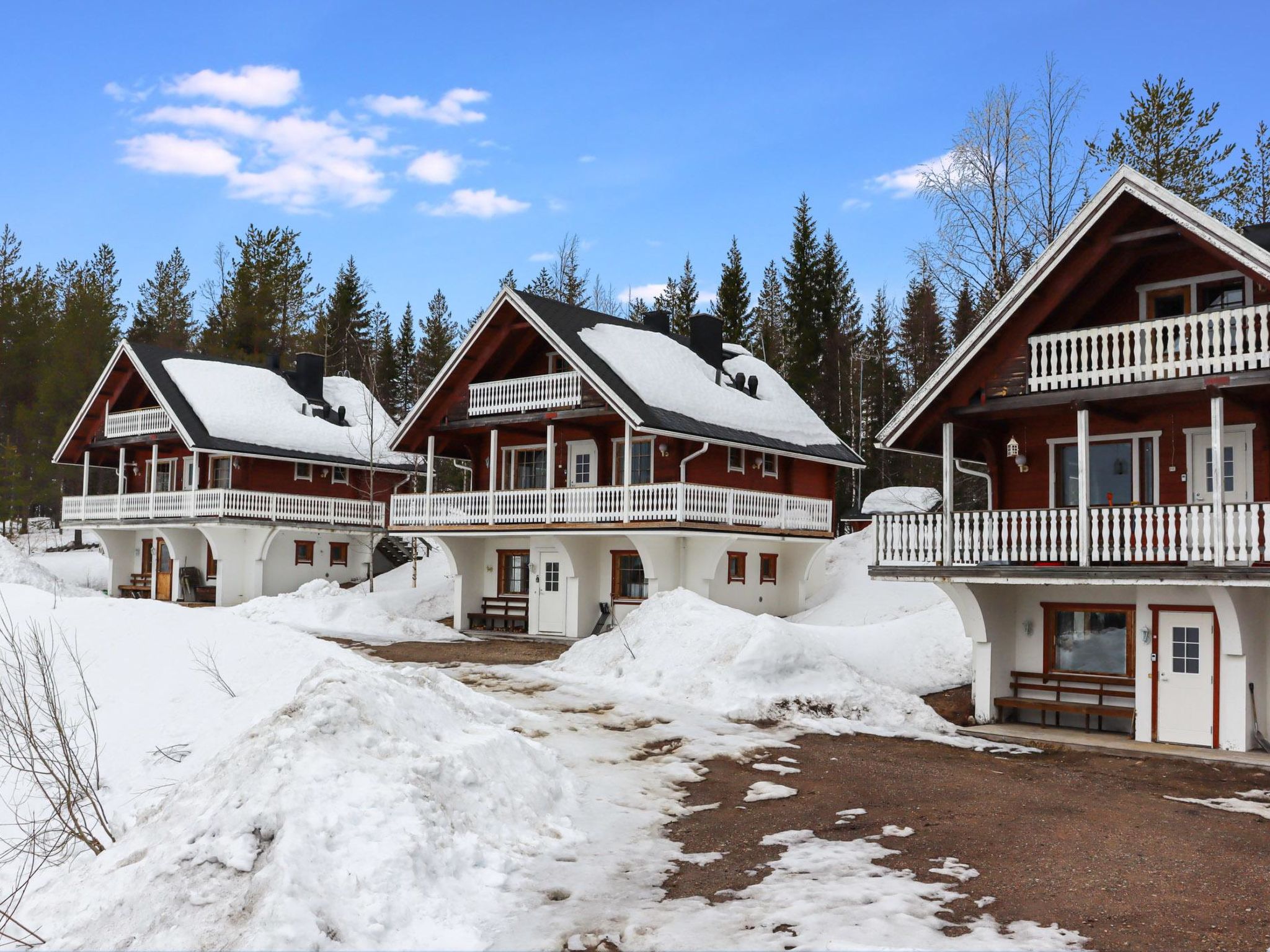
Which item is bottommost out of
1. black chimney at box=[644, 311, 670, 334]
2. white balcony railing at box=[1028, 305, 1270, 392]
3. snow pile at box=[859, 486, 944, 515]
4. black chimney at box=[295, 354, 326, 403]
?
snow pile at box=[859, 486, 944, 515]

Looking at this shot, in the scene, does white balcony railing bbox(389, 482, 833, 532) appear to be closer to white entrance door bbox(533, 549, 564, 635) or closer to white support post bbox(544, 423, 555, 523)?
white support post bbox(544, 423, 555, 523)

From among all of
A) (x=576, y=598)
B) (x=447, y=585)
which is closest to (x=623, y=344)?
(x=576, y=598)

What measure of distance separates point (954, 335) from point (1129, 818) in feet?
150

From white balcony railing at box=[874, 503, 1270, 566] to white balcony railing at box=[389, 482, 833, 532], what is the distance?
8.15 m

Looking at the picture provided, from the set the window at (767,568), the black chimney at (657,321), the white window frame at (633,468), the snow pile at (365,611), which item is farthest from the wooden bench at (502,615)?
the black chimney at (657,321)

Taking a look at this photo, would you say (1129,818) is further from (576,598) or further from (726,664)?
(576,598)

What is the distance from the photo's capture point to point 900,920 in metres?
7.71

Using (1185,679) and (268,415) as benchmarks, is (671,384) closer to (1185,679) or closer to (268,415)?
(1185,679)

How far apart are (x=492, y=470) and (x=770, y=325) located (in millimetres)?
35839

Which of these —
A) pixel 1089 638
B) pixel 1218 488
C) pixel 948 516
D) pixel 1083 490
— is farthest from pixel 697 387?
pixel 1218 488

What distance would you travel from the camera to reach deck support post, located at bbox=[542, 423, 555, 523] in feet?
92.3

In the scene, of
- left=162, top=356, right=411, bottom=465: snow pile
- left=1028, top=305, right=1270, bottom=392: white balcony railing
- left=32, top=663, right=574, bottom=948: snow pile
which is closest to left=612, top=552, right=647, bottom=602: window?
left=162, top=356, right=411, bottom=465: snow pile

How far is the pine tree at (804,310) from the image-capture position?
180 feet

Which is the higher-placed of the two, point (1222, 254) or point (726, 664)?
point (1222, 254)
